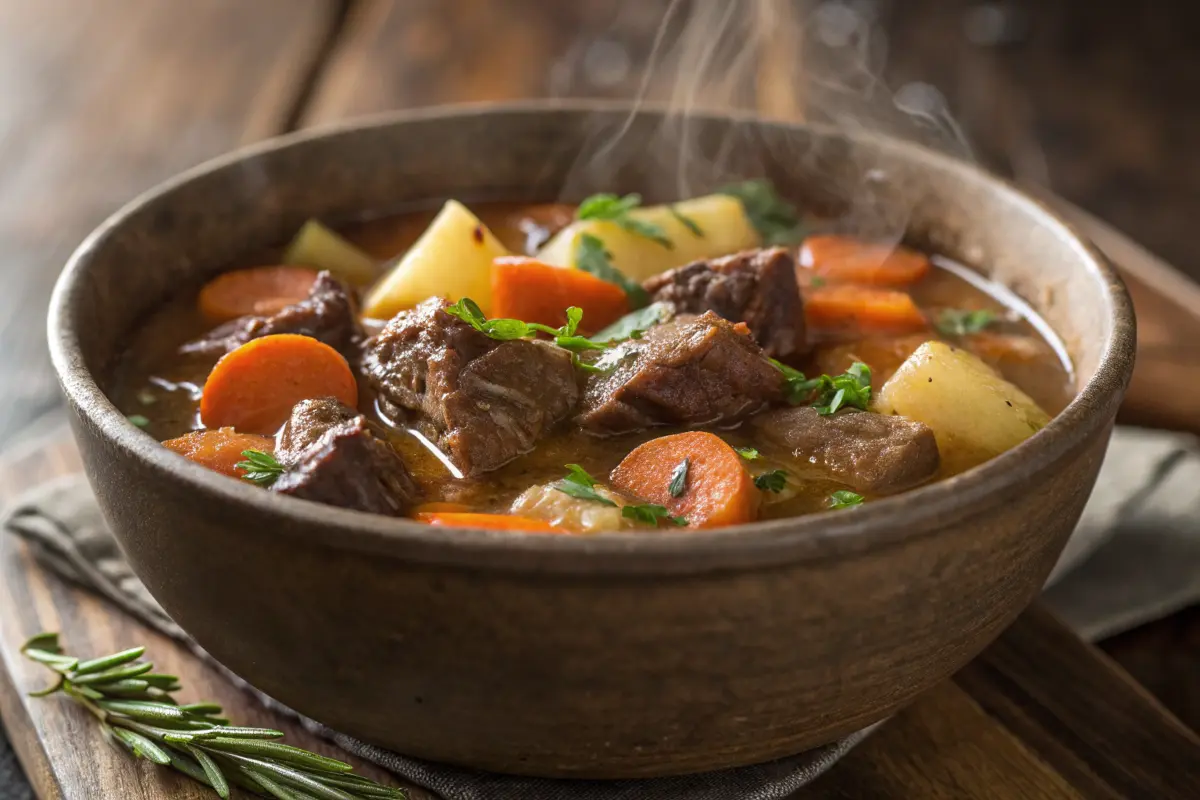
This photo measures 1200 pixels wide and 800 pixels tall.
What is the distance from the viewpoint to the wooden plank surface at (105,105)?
Result: 183 inches

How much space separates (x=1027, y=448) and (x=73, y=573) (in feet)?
6.61

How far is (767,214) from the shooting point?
342 centimetres

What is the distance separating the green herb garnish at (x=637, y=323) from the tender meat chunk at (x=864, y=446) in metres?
0.36

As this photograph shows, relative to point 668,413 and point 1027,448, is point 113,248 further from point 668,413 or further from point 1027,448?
point 1027,448

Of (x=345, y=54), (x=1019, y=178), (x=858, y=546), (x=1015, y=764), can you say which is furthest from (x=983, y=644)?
(x=345, y=54)

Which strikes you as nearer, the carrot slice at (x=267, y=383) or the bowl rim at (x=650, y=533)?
Result: the bowl rim at (x=650, y=533)

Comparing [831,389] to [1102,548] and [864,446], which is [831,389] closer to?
[864,446]

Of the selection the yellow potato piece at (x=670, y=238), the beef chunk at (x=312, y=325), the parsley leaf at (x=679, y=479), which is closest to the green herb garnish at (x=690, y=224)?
the yellow potato piece at (x=670, y=238)

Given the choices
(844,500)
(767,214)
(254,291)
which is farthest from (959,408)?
(254,291)

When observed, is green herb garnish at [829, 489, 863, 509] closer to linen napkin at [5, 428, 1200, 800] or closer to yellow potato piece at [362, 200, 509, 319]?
linen napkin at [5, 428, 1200, 800]

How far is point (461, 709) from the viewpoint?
1939 millimetres

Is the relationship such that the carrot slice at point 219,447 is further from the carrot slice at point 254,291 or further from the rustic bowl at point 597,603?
the carrot slice at point 254,291

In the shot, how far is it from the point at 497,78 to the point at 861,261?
10.0 ft

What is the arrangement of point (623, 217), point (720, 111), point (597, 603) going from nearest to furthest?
point (597, 603), point (623, 217), point (720, 111)
